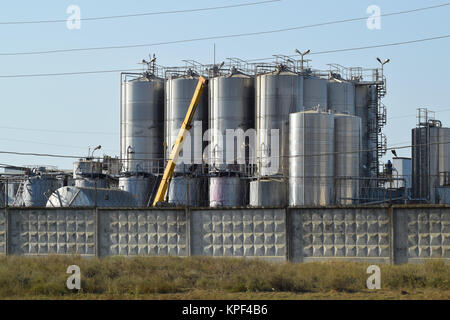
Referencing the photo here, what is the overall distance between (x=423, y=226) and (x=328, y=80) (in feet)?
102

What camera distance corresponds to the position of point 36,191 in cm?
4694

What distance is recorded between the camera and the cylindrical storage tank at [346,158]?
41.5 metres

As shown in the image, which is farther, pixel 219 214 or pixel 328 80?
pixel 328 80

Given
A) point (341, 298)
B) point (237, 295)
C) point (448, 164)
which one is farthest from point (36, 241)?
point (448, 164)

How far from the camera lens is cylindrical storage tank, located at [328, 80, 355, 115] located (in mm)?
50281

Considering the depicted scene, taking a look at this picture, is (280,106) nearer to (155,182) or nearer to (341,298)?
(155,182)

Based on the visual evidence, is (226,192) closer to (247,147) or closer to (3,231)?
(247,147)

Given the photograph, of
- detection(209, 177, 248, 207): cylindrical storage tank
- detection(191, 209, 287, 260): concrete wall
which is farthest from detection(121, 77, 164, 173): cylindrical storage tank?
detection(191, 209, 287, 260): concrete wall

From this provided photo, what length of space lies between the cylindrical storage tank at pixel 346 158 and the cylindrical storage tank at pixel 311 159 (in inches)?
33.4

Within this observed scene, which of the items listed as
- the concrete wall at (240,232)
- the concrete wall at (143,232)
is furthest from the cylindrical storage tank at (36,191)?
the concrete wall at (143,232)

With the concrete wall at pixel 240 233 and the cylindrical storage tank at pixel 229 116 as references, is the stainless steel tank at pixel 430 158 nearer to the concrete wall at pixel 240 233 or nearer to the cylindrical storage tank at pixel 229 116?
the cylindrical storage tank at pixel 229 116

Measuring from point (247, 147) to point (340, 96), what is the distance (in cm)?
924

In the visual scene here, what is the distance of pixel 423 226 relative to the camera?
69.3 feet
